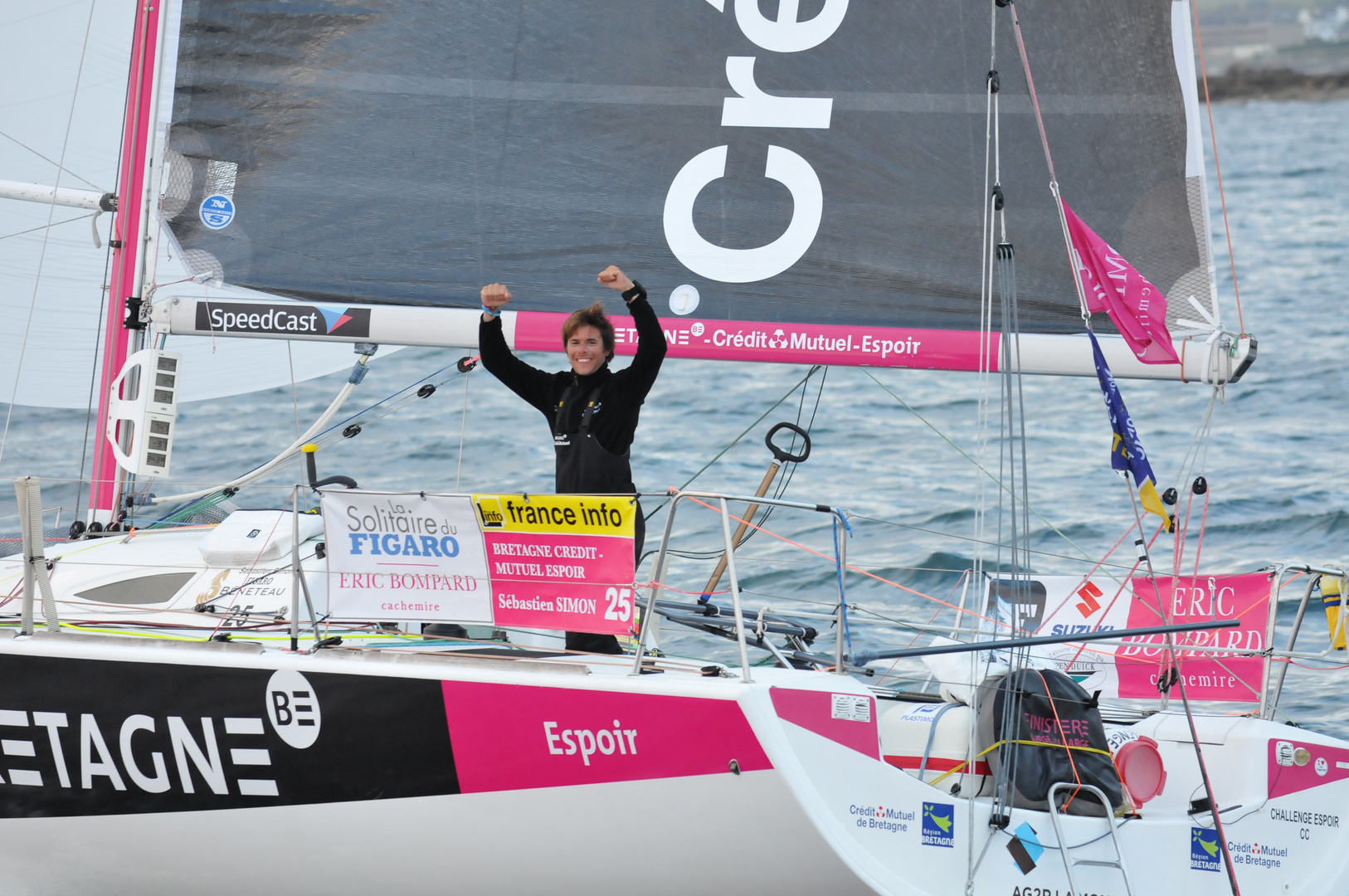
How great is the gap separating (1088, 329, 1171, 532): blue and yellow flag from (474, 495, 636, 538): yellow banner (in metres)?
1.55

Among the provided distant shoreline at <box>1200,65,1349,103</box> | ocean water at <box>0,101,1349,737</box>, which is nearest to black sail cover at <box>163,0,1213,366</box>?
ocean water at <box>0,101,1349,737</box>

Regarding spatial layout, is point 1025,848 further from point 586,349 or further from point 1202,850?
point 586,349

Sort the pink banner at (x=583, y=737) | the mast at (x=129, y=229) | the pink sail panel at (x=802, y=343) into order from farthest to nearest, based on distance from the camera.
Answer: the mast at (x=129, y=229) → the pink sail panel at (x=802, y=343) → the pink banner at (x=583, y=737)

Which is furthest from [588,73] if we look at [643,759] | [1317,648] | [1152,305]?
[1317,648]

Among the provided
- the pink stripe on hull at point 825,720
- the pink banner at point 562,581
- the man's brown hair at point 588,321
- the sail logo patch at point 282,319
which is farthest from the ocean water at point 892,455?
the pink stripe on hull at point 825,720

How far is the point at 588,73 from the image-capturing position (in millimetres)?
5840

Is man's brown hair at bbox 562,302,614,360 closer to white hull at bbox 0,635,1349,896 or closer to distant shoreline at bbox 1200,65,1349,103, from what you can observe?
white hull at bbox 0,635,1349,896

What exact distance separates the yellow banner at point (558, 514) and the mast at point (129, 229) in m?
2.43

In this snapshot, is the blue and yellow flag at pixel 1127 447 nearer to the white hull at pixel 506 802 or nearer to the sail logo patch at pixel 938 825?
the white hull at pixel 506 802

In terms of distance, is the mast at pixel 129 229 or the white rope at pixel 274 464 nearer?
the white rope at pixel 274 464

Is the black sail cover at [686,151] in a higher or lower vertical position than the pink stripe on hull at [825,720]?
higher

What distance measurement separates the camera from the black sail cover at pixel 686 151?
18.4 feet

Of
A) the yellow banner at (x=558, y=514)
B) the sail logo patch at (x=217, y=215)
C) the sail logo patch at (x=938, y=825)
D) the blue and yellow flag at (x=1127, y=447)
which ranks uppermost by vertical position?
the sail logo patch at (x=217, y=215)

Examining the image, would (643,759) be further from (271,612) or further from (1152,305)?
(1152,305)
